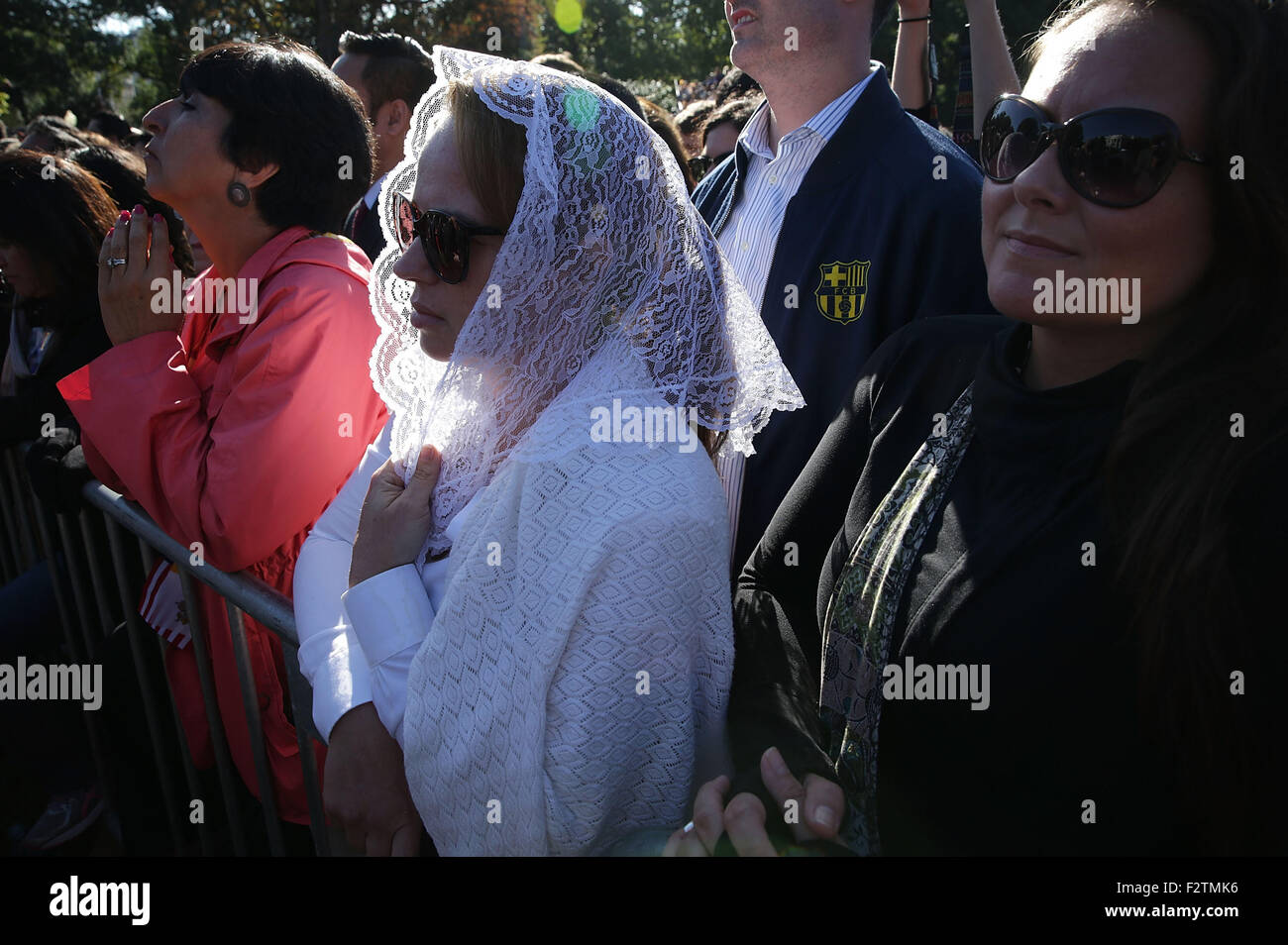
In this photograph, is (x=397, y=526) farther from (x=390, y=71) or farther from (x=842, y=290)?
(x=390, y=71)

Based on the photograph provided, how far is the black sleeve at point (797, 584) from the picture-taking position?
5.44 ft

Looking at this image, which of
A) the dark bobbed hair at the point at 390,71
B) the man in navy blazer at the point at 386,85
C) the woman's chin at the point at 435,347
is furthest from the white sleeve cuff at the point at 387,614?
the dark bobbed hair at the point at 390,71

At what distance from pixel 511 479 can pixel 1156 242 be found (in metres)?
1.08

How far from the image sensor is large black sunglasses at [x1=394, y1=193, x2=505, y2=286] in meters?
1.77

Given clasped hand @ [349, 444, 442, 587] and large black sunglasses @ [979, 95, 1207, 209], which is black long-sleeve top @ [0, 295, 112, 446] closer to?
clasped hand @ [349, 444, 442, 587]

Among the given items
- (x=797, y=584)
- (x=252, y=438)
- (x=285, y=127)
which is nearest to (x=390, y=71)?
(x=285, y=127)

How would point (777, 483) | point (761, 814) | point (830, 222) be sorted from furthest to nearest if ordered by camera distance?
1. point (830, 222)
2. point (777, 483)
3. point (761, 814)

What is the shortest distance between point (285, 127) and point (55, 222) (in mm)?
1474

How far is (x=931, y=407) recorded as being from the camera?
1680 mm

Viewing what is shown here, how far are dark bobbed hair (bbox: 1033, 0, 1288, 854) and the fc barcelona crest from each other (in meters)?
1.04

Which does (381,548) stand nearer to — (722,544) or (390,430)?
(390,430)

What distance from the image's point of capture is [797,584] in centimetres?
183

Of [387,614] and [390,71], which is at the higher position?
[390,71]

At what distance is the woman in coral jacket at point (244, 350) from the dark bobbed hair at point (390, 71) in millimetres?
2146
